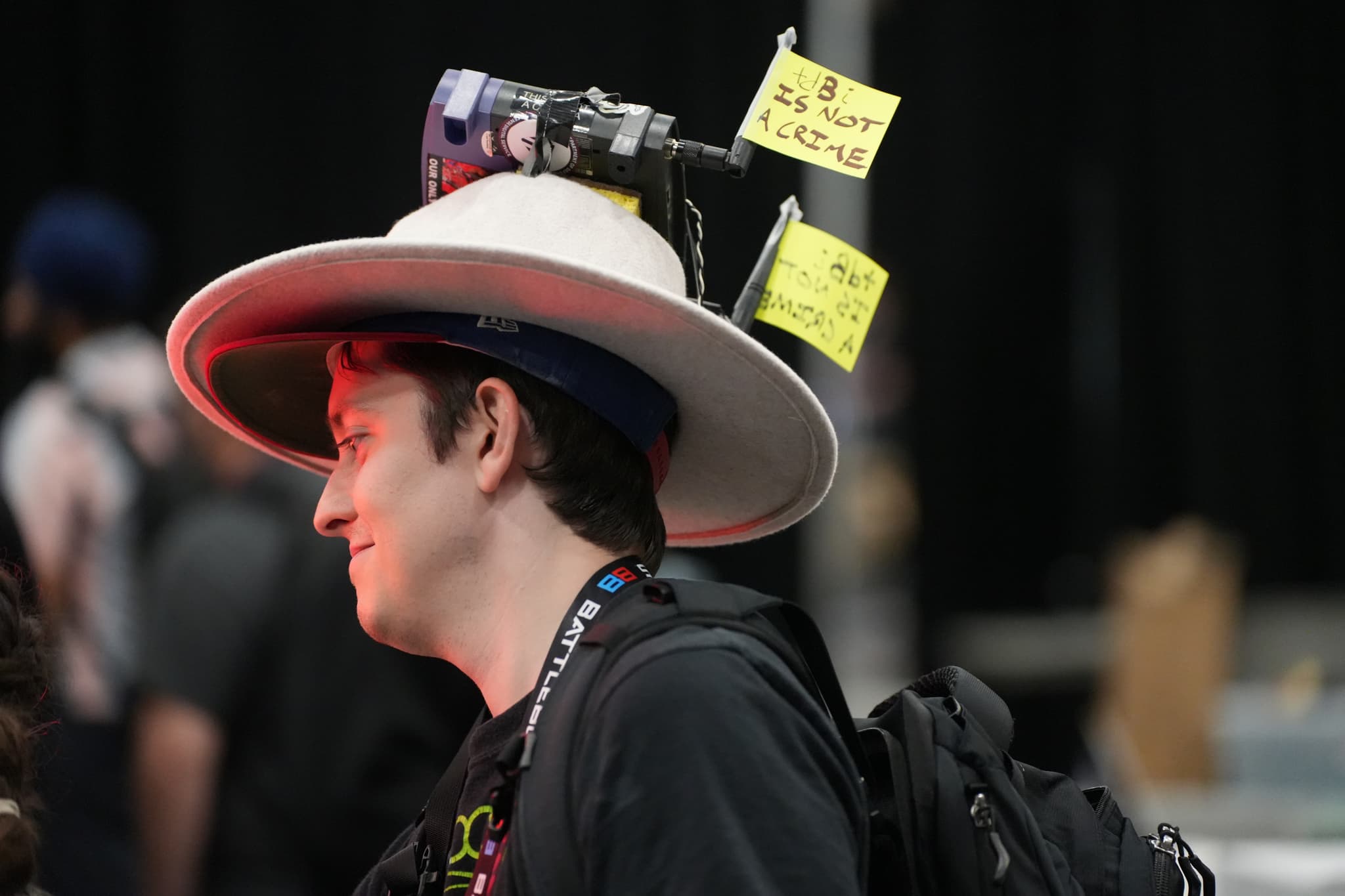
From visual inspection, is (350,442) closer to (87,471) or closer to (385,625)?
(385,625)

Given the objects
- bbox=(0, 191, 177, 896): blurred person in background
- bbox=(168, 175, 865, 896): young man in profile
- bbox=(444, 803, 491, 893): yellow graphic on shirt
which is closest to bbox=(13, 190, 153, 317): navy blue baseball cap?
bbox=(0, 191, 177, 896): blurred person in background

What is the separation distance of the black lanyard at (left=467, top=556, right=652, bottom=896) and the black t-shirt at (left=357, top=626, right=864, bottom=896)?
0.04 metres

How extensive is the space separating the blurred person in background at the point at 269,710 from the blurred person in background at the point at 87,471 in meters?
0.08

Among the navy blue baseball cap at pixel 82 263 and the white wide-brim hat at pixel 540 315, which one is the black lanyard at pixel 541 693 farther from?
the navy blue baseball cap at pixel 82 263

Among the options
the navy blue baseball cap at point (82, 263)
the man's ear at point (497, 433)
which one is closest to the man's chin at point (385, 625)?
the man's ear at point (497, 433)

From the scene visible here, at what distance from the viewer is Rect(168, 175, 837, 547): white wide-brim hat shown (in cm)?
123

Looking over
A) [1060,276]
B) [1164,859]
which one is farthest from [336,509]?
[1060,276]

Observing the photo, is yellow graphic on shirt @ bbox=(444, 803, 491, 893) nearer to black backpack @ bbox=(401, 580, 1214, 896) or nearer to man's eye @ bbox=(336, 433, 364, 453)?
black backpack @ bbox=(401, 580, 1214, 896)

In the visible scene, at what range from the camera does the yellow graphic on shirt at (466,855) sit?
1.24m

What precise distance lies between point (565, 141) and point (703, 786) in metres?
0.63

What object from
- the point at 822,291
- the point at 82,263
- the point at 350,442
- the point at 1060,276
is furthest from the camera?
the point at 1060,276

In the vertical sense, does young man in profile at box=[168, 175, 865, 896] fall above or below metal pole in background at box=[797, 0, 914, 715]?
above

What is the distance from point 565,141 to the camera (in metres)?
1.38

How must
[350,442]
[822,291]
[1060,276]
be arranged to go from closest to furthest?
[350,442]
[822,291]
[1060,276]
